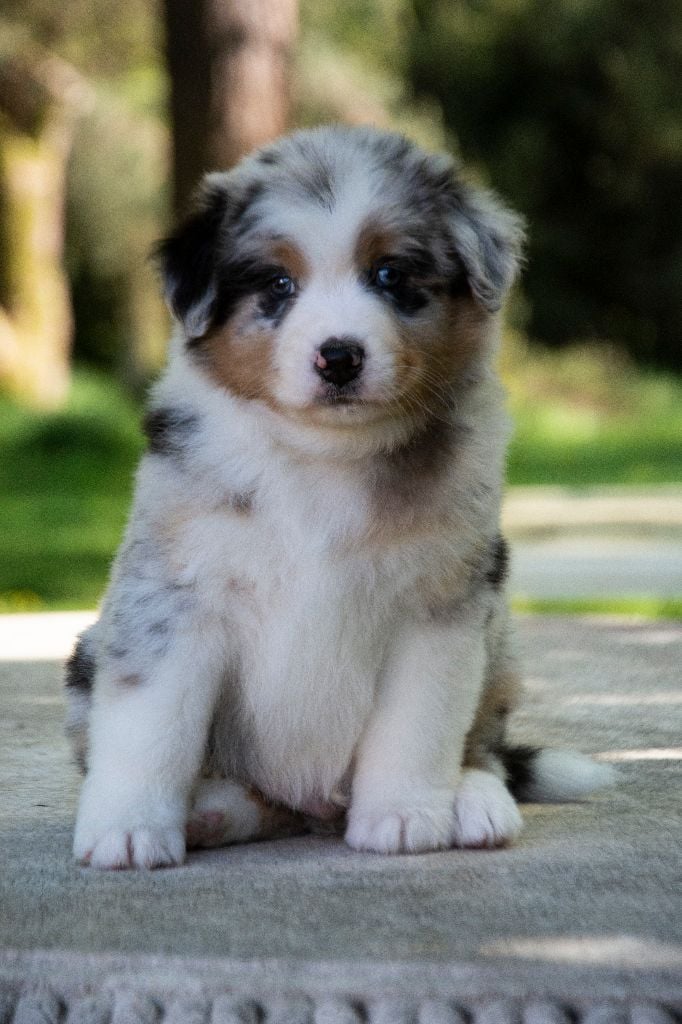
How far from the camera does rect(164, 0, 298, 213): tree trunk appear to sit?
30.0ft

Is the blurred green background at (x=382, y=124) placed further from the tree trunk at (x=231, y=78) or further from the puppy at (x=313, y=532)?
the puppy at (x=313, y=532)

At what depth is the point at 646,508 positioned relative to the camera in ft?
45.3

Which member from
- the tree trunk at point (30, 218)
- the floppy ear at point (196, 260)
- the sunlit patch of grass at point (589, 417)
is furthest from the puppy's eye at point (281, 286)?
the tree trunk at point (30, 218)

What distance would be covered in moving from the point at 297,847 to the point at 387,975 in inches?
42.3

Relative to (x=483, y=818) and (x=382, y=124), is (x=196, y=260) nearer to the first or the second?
(x=483, y=818)

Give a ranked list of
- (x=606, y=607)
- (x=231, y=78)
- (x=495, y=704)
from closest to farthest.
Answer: (x=495, y=704), (x=606, y=607), (x=231, y=78)

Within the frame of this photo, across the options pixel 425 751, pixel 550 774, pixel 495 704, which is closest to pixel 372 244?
pixel 425 751

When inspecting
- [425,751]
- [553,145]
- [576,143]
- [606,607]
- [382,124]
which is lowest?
[606,607]

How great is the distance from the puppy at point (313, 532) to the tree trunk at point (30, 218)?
55.2 ft

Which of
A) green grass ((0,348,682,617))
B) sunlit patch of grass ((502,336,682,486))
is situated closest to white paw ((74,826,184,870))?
green grass ((0,348,682,617))

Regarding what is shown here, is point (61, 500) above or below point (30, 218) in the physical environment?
below

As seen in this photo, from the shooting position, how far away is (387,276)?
3.47m

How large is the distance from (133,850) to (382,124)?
15290 mm

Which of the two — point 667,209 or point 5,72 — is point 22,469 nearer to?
point 5,72
